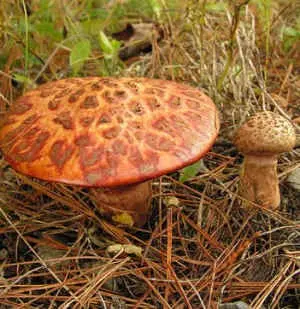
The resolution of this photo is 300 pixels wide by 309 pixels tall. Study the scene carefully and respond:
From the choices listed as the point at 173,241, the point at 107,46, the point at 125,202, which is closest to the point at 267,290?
the point at 173,241

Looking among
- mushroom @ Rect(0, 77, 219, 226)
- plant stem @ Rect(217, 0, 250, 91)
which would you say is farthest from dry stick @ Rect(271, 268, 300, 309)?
plant stem @ Rect(217, 0, 250, 91)

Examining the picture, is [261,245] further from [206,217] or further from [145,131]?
[145,131]

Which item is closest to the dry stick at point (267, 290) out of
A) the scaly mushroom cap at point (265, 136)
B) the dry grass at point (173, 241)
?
the dry grass at point (173, 241)

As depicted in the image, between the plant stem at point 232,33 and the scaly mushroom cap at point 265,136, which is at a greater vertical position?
the plant stem at point 232,33

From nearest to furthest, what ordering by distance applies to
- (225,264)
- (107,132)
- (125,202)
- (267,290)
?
(107,132) < (267,290) < (225,264) < (125,202)

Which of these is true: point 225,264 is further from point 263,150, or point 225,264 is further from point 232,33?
point 232,33

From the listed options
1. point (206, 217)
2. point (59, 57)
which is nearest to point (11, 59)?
point (59, 57)

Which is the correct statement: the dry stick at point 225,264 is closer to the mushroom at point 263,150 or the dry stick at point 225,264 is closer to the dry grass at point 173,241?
the dry grass at point 173,241
